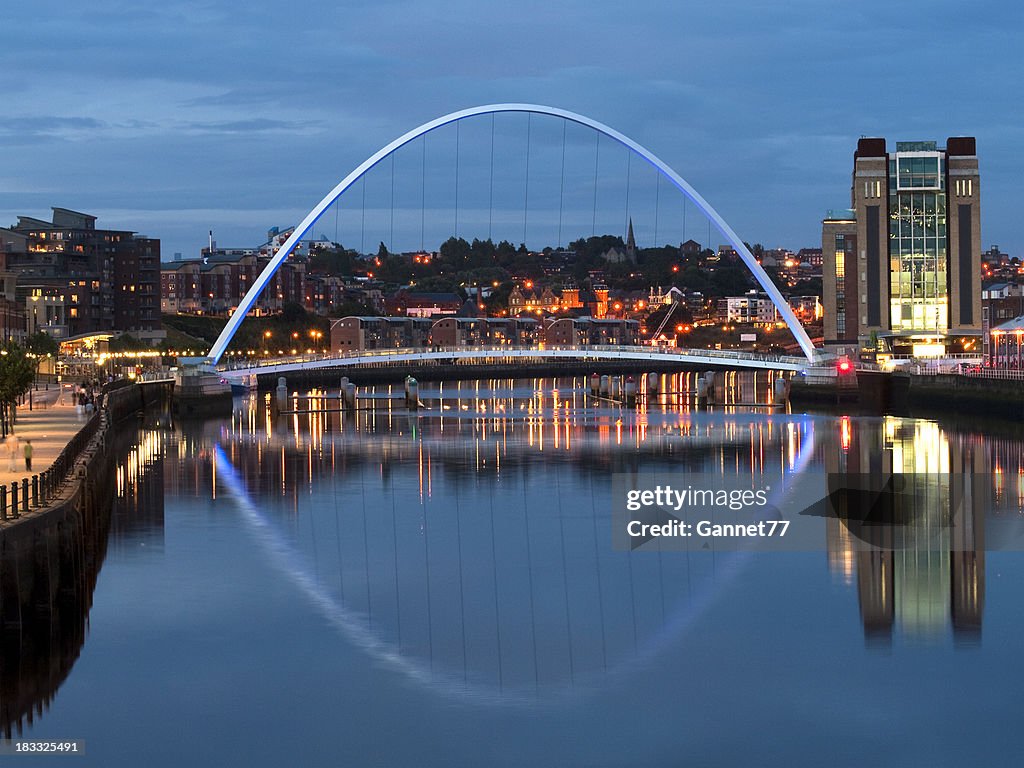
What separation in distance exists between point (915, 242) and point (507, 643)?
91.0 metres

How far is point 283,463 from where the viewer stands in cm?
5084

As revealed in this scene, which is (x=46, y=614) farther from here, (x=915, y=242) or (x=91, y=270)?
(x=91, y=270)

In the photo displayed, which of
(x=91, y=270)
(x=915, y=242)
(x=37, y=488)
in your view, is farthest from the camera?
(x=91, y=270)

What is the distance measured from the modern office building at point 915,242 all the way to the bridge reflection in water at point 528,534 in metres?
39.4

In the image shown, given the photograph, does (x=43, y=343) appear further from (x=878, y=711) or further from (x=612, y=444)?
(x=878, y=711)

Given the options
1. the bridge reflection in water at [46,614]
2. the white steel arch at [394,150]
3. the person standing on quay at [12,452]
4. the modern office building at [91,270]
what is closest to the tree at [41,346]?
the white steel arch at [394,150]

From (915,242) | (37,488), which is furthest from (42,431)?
(915,242)

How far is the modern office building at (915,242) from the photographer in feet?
351

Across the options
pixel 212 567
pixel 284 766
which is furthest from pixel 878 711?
pixel 212 567

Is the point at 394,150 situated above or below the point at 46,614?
above

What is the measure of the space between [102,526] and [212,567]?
5.26 metres

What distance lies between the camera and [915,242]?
354 ft

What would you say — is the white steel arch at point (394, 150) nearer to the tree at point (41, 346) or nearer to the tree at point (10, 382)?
the tree at point (41, 346)

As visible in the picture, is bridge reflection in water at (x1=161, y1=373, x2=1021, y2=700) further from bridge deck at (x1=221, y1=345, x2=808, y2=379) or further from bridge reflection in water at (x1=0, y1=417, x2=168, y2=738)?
bridge deck at (x1=221, y1=345, x2=808, y2=379)
